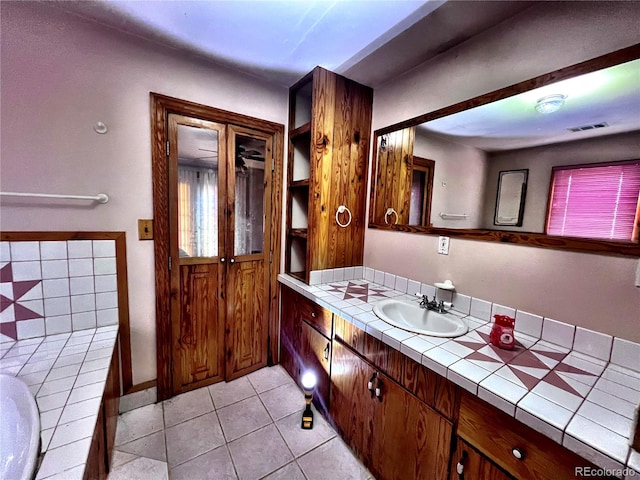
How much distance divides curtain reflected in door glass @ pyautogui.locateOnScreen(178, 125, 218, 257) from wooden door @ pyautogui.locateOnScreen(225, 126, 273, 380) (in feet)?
0.36

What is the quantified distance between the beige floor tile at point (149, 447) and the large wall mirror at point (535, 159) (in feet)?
6.51

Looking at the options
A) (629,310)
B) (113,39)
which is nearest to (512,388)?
(629,310)

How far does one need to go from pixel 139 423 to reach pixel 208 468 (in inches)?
23.7

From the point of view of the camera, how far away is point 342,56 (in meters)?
1.65

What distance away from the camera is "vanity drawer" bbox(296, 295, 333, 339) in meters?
1.61

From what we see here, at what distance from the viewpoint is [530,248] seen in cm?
120

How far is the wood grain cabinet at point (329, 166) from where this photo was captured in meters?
1.82

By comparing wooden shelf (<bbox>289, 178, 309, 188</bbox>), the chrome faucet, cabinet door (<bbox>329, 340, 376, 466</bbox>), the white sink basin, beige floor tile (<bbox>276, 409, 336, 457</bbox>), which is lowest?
beige floor tile (<bbox>276, 409, 336, 457</bbox>)

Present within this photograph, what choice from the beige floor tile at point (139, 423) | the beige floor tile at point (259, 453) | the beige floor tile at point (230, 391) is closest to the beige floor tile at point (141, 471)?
the beige floor tile at point (139, 423)

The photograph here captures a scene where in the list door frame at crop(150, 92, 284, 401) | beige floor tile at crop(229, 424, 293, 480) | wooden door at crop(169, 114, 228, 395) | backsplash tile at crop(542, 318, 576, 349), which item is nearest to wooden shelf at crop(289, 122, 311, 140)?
door frame at crop(150, 92, 284, 401)

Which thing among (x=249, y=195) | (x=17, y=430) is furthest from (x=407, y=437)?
(x=249, y=195)

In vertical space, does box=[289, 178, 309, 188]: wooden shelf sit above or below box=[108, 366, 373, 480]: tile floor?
above

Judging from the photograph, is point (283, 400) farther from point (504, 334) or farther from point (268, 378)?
point (504, 334)

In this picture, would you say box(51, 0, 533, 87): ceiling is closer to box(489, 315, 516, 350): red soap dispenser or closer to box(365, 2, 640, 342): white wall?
box(365, 2, 640, 342): white wall
